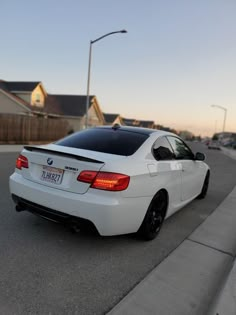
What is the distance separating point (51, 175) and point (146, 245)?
1.60 metres

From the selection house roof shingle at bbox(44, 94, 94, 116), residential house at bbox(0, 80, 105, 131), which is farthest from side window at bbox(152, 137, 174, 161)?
house roof shingle at bbox(44, 94, 94, 116)

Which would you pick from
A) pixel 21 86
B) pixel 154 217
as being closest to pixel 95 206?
pixel 154 217

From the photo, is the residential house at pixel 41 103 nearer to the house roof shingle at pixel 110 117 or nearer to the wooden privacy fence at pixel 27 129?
the wooden privacy fence at pixel 27 129

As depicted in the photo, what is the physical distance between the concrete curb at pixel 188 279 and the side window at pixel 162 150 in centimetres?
127

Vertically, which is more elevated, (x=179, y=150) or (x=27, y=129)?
(x=179, y=150)

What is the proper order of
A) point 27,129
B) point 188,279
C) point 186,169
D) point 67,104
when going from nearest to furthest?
point 188,279
point 186,169
point 27,129
point 67,104

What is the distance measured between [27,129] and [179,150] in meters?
18.6

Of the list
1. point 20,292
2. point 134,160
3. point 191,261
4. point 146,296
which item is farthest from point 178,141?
point 20,292

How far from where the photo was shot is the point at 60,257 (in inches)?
134

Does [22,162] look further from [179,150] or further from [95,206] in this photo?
[179,150]

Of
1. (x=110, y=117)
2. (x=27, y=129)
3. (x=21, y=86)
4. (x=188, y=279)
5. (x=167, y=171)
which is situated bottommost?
(x=27, y=129)

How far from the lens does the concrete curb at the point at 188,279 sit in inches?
104

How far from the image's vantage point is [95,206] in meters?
3.27

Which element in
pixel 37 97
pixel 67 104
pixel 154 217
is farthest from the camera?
pixel 67 104
